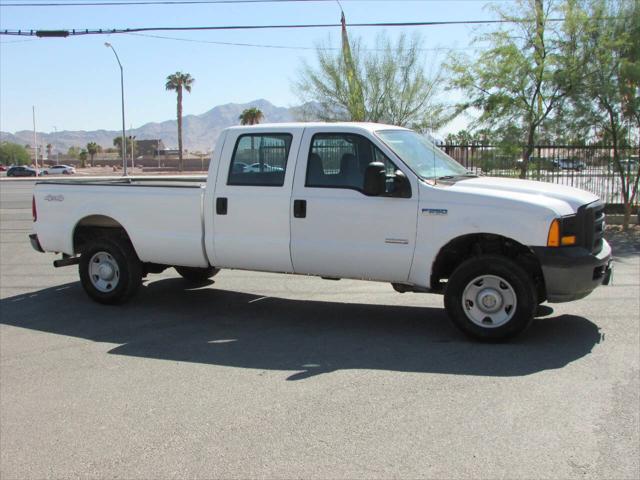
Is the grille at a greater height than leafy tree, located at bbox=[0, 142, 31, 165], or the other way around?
leafy tree, located at bbox=[0, 142, 31, 165]

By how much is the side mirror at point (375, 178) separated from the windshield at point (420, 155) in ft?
1.16

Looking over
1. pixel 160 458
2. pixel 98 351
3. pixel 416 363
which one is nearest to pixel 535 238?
pixel 416 363

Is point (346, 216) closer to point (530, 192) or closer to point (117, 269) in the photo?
point (530, 192)

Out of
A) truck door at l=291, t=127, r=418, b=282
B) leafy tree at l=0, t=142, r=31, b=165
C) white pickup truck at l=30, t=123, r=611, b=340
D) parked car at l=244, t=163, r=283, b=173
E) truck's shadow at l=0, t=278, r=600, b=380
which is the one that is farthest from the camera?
leafy tree at l=0, t=142, r=31, b=165

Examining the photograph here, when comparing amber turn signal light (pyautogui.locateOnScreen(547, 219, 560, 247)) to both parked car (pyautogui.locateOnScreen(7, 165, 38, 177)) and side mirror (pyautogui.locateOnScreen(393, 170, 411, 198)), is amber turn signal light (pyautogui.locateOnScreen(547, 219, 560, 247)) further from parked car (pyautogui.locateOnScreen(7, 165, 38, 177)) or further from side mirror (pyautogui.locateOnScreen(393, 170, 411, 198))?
parked car (pyautogui.locateOnScreen(7, 165, 38, 177))

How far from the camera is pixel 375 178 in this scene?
21.8ft

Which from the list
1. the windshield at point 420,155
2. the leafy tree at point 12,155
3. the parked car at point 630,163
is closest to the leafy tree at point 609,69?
the parked car at point 630,163

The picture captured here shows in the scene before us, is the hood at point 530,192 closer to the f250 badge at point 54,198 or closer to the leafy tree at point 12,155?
the f250 badge at point 54,198

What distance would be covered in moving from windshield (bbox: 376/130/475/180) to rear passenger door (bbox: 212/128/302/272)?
1038 millimetres

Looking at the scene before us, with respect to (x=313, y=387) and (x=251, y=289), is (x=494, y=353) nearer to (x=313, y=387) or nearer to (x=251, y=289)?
(x=313, y=387)

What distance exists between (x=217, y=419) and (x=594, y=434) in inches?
99.1

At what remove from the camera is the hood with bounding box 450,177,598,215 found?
20.8 feet

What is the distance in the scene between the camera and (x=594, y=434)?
176 inches

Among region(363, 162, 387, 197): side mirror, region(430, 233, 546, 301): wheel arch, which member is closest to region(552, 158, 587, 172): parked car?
region(430, 233, 546, 301): wheel arch
